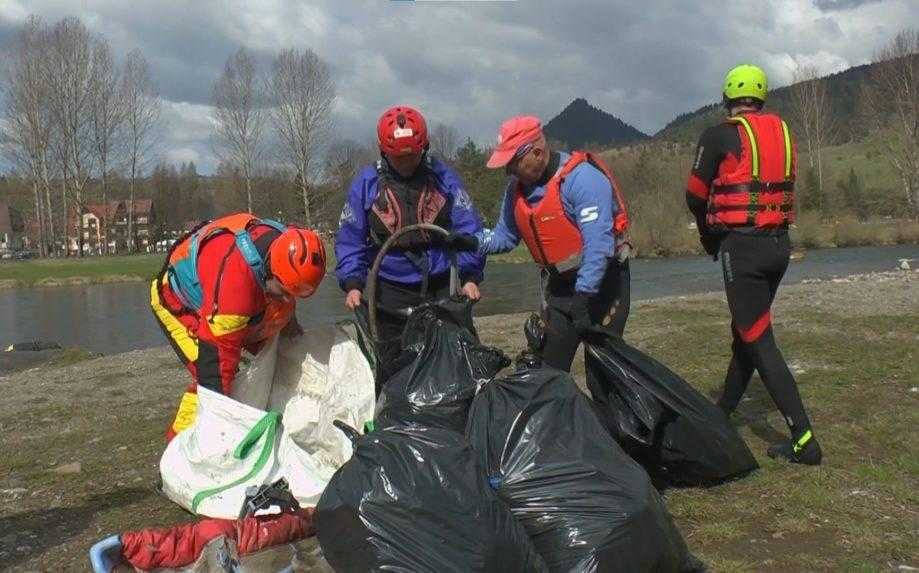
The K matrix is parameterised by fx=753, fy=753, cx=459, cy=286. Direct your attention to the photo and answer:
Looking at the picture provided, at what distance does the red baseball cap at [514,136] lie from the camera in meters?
3.30

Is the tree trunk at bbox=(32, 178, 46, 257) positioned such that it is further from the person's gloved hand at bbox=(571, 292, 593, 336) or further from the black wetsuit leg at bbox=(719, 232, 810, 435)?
the black wetsuit leg at bbox=(719, 232, 810, 435)

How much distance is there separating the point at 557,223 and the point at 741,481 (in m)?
1.40

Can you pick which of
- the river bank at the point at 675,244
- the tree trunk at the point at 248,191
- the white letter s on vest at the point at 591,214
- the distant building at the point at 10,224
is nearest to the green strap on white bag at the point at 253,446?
the white letter s on vest at the point at 591,214

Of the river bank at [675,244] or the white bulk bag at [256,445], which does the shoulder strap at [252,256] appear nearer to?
the white bulk bag at [256,445]

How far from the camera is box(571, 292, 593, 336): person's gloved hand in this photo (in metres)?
3.32

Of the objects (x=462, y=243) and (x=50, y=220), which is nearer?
(x=462, y=243)

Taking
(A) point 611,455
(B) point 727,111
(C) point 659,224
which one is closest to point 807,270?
(C) point 659,224

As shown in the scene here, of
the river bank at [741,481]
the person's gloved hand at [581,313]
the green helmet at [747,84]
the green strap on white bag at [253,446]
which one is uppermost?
the green helmet at [747,84]

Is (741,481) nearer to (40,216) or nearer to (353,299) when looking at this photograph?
(353,299)

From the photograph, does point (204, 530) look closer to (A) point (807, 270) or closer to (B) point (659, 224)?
(A) point (807, 270)

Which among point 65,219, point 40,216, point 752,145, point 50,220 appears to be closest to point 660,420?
point 752,145

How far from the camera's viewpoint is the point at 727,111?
146 inches

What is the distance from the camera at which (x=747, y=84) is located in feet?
11.7

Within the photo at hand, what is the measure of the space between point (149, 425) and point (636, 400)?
3.58m
